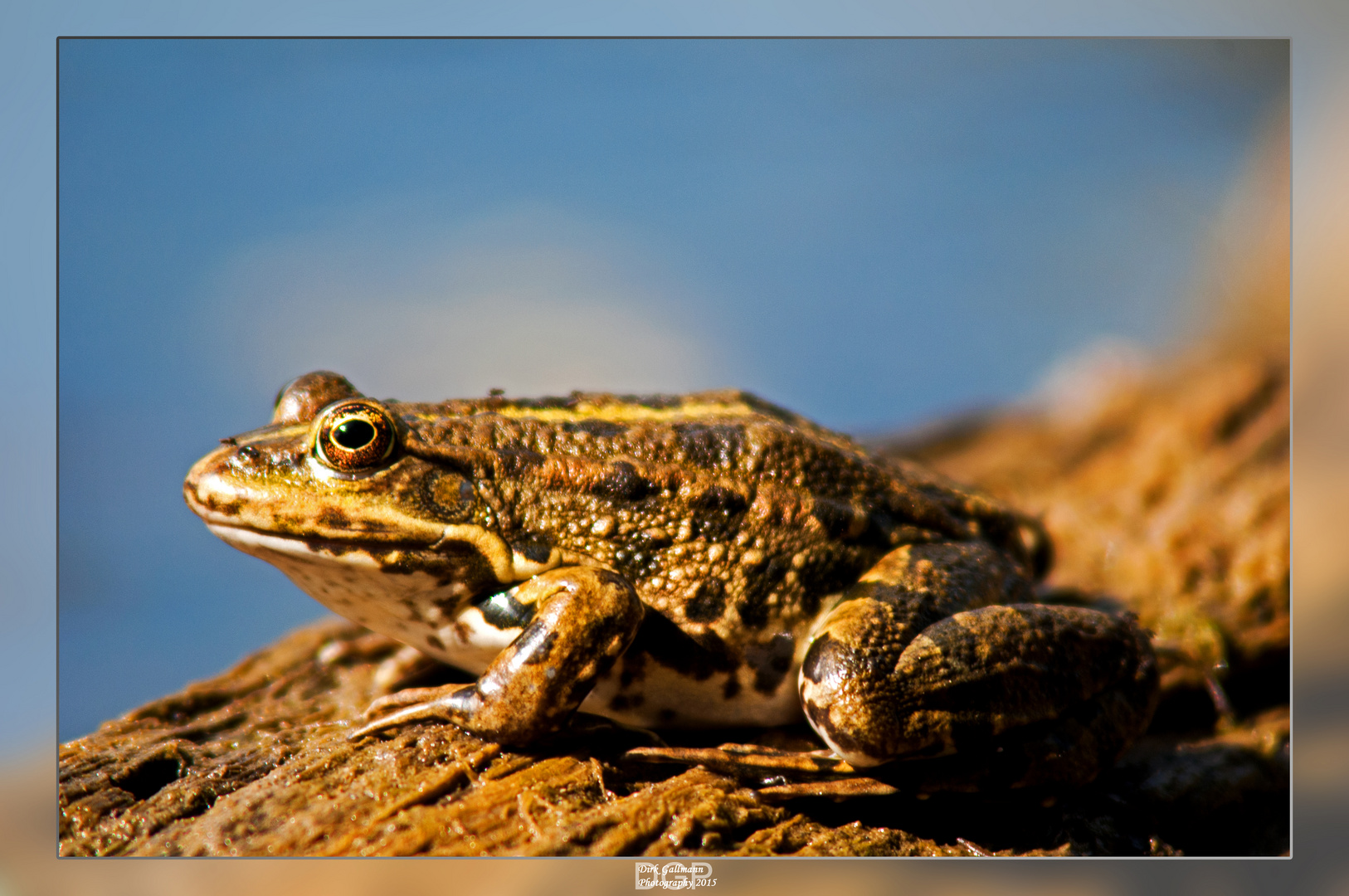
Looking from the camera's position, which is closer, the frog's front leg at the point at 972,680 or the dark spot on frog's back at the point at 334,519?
the frog's front leg at the point at 972,680

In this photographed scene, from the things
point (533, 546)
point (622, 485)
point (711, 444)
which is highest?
point (711, 444)

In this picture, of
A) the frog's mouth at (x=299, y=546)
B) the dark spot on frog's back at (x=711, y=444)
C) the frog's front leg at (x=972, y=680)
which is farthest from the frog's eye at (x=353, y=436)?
the frog's front leg at (x=972, y=680)

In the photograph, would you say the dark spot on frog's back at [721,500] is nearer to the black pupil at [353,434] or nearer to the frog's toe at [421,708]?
the frog's toe at [421,708]

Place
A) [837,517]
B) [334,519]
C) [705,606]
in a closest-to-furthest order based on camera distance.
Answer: [334,519]
[705,606]
[837,517]

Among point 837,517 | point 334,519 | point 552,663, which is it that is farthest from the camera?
point 837,517

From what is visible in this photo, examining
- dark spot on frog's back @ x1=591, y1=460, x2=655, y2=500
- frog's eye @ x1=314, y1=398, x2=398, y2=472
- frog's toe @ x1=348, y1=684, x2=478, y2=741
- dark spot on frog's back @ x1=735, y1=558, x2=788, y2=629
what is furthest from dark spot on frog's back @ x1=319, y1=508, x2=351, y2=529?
dark spot on frog's back @ x1=735, y1=558, x2=788, y2=629

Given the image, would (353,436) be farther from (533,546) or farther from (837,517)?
(837,517)

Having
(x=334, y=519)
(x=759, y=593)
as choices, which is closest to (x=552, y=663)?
(x=759, y=593)
